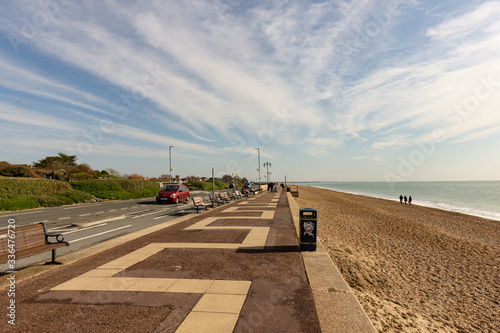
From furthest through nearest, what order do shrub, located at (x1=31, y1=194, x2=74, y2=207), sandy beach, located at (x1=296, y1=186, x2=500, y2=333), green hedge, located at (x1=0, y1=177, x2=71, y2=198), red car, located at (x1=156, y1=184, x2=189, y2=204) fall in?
red car, located at (x1=156, y1=184, x2=189, y2=204) < shrub, located at (x1=31, y1=194, x2=74, y2=207) < green hedge, located at (x1=0, y1=177, x2=71, y2=198) < sandy beach, located at (x1=296, y1=186, x2=500, y2=333)

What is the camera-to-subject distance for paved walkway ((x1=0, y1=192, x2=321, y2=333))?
3.25 meters

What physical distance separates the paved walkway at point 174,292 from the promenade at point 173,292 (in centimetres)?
1

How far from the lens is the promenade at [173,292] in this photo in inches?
128

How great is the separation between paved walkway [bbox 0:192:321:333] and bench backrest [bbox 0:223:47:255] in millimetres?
783

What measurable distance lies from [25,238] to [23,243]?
0.34 ft

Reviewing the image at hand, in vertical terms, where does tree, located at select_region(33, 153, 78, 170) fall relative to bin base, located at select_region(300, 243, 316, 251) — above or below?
above

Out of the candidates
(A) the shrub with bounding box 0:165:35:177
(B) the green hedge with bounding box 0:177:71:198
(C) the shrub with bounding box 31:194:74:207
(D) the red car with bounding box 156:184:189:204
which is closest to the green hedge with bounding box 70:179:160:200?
(B) the green hedge with bounding box 0:177:71:198

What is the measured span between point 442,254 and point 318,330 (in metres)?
9.56

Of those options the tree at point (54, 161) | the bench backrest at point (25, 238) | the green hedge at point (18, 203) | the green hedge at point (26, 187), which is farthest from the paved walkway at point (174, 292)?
the tree at point (54, 161)

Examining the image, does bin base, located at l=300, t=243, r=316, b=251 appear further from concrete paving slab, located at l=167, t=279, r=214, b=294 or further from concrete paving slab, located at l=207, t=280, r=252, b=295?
concrete paving slab, located at l=167, t=279, r=214, b=294

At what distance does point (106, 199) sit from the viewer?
2548cm

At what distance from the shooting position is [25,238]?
17.5 ft

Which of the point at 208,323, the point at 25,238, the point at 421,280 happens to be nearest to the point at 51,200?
the point at 25,238

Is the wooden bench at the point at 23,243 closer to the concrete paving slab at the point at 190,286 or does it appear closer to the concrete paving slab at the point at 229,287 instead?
the concrete paving slab at the point at 190,286
